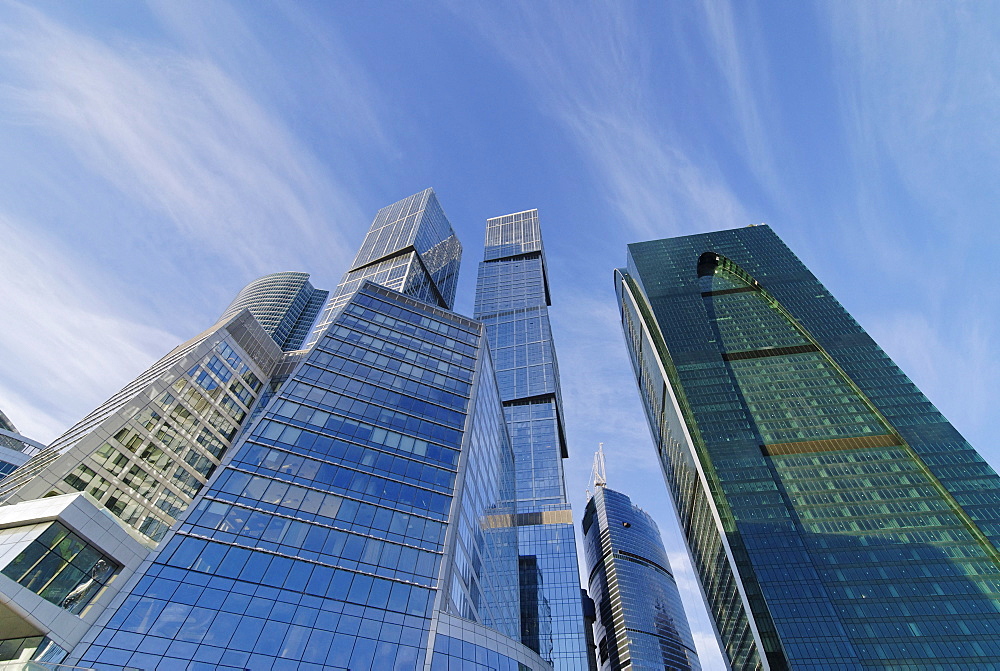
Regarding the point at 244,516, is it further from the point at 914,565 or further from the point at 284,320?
the point at 284,320

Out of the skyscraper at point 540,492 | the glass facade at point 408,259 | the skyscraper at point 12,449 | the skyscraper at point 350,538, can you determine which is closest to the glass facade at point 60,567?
the skyscraper at point 350,538

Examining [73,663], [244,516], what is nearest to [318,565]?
[244,516]

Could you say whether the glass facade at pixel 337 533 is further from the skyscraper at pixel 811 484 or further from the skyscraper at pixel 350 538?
the skyscraper at pixel 811 484

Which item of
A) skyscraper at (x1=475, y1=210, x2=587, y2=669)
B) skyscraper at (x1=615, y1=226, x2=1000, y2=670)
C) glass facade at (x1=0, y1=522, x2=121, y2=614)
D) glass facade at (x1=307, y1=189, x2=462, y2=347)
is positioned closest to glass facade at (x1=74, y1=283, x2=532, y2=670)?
glass facade at (x1=0, y1=522, x2=121, y2=614)

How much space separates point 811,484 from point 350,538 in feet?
364

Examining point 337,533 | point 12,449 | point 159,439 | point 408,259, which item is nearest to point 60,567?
point 337,533

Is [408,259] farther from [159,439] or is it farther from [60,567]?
[60,567]

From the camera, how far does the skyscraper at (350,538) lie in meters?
29.9

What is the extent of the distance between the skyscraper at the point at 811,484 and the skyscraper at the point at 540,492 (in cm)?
3245

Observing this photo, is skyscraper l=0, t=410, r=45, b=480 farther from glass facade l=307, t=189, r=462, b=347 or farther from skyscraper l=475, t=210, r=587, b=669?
skyscraper l=475, t=210, r=587, b=669

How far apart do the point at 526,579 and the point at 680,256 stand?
126788mm

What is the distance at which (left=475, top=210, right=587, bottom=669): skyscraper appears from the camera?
106 m

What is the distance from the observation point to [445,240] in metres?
196

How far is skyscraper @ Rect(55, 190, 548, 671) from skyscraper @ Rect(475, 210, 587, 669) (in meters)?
53.4
